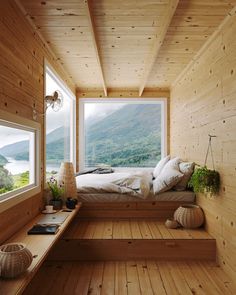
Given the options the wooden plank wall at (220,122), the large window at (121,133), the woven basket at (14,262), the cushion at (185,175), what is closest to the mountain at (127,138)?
the large window at (121,133)

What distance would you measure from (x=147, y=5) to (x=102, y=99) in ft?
12.0

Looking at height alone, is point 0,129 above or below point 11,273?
above

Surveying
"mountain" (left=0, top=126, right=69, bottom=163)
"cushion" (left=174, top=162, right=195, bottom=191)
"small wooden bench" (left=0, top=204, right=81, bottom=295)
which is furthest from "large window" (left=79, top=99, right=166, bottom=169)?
"small wooden bench" (left=0, top=204, right=81, bottom=295)

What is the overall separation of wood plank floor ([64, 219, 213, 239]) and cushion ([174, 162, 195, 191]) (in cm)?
54

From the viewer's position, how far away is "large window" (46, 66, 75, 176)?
3.83 m

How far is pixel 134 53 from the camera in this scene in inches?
144

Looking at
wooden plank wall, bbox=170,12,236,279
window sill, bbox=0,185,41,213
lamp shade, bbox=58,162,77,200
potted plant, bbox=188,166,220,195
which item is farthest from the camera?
lamp shade, bbox=58,162,77,200

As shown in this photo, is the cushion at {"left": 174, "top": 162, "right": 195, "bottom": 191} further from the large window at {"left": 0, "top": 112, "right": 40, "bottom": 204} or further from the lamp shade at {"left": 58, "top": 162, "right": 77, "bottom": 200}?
the large window at {"left": 0, "top": 112, "right": 40, "bottom": 204}

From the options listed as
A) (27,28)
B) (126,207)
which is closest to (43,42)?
(27,28)

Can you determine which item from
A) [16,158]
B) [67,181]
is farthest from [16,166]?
[67,181]

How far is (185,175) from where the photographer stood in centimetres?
370

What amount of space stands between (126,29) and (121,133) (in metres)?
3.49

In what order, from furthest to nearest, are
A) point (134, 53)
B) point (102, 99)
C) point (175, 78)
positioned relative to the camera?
point (102, 99)
point (175, 78)
point (134, 53)

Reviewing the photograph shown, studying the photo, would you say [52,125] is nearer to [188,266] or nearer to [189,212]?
[189,212]
